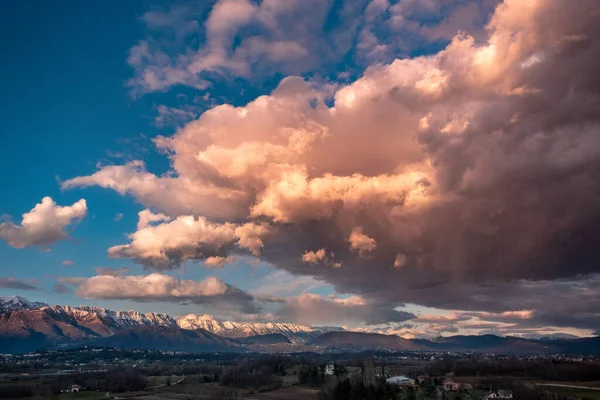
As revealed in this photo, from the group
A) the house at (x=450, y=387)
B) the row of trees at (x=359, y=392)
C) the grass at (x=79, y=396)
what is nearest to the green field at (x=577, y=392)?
the house at (x=450, y=387)

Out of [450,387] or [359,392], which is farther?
[450,387]

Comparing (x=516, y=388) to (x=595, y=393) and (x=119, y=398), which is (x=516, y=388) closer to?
(x=595, y=393)

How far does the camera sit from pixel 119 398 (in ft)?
608

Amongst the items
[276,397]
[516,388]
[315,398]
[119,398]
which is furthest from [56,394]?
[516,388]

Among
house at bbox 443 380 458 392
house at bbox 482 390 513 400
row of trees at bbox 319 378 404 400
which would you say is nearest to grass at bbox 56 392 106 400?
row of trees at bbox 319 378 404 400

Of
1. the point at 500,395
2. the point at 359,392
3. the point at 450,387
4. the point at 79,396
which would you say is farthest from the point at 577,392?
the point at 79,396

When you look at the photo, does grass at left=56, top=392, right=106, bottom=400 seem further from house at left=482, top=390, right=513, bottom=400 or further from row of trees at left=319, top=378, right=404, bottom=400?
house at left=482, top=390, right=513, bottom=400

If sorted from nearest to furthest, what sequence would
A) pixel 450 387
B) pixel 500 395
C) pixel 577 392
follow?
1. pixel 500 395
2. pixel 577 392
3. pixel 450 387

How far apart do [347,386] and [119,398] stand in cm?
8860

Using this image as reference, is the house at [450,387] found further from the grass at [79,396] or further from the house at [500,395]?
the grass at [79,396]

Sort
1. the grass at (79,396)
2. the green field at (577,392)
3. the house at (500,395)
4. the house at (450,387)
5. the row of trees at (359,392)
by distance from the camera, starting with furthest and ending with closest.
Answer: the house at (450,387)
the grass at (79,396)
the green field at (577,392)
the house at (500,395)
the row of trees at (359,392)

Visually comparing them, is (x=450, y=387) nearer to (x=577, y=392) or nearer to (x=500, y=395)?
(x=500, y=395)

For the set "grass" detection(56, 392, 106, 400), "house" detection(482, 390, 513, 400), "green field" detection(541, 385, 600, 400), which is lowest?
"grass" detection(56, 392, 106, 400)

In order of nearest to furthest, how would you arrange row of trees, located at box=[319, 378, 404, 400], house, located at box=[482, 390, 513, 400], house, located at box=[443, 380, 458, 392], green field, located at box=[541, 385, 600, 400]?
row of trees, located at box=[319, 378, 404, 400], house, located at box=[482, 390, 513, 400], green field, located at box=[541, 385, 600, 400], house, located at box=[443, 380, 458, 392]
